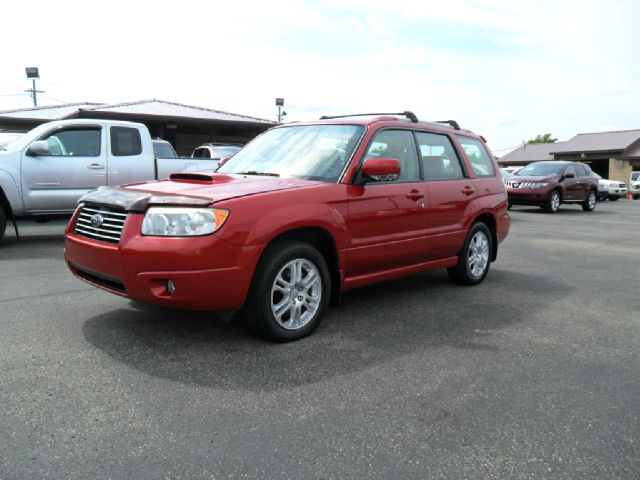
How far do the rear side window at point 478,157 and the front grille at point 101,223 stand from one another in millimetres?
3816

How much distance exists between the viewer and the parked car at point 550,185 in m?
17.2

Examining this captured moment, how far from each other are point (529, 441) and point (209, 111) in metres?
27.1

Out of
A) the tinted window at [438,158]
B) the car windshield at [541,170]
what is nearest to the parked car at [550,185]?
the car windshield at [541,170]

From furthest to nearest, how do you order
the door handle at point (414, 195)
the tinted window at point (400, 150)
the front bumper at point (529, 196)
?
the front bumper at point (529, 196) → the door handle at point (414, 195) → the tinted window at point (400, 150)

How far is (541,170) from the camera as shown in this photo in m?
18.1

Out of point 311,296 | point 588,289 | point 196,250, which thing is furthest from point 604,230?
point 196,250

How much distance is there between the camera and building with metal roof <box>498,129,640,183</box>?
44734mm

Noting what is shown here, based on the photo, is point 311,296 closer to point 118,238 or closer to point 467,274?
point 118,238

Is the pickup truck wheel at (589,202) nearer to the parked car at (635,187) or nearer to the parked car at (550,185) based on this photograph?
the parked car at (550,185)

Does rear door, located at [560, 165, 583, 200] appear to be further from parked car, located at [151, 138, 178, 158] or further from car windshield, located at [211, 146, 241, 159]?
parked car, located at [151, 138, 178, 158]

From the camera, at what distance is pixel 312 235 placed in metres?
4.26

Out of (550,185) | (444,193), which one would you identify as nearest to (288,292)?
(444,193)

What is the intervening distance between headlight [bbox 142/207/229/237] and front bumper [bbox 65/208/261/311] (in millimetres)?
51

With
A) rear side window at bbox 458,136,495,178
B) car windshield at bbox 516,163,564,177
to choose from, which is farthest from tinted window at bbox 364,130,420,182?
car windshield at bbox 516,163,564,177
